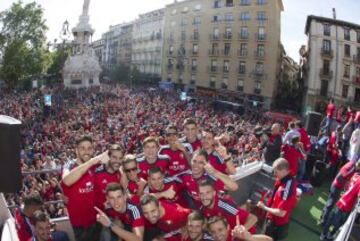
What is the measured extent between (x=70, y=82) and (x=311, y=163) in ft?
136

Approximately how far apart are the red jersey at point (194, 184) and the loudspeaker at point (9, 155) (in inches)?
86.7

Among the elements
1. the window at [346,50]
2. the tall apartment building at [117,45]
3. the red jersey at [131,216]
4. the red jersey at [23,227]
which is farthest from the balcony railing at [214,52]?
the red jersey at [23,227]

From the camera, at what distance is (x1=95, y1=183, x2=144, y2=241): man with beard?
152 inches

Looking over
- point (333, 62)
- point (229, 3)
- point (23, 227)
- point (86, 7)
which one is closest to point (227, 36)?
point (229, 3)

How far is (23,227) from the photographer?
13.3 feet

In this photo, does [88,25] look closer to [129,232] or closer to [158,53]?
[158,53]

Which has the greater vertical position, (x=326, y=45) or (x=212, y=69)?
(x=326, y=45)

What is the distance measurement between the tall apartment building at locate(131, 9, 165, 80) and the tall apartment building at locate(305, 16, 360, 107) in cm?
2877

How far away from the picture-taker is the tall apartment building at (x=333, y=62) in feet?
149

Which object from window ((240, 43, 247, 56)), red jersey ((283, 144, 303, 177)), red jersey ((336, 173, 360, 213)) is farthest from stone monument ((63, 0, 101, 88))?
red jersey ((336, 173, 360, 213))

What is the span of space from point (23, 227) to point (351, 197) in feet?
15.4

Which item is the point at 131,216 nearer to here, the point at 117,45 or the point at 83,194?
the point at 83,194

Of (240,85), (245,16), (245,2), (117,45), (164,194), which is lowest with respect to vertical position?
(164,194)

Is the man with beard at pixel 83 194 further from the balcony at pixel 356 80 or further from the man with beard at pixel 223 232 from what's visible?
the balcony at pixel 356 80
